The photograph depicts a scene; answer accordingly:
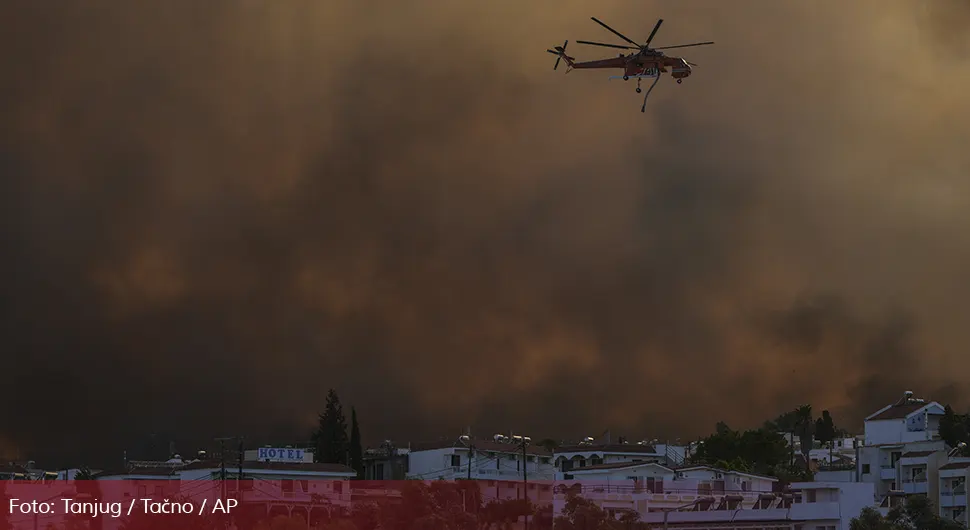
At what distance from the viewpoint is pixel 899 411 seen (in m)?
136

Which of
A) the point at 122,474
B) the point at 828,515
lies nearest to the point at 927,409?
the point at 828,515

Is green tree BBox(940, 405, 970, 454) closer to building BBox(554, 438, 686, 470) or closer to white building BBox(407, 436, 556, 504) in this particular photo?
building BBox(554, 438, 686, 470)

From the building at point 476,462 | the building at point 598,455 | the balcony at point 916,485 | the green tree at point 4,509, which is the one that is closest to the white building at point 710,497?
the building at point 598,455

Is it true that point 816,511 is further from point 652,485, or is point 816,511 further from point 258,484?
point 258,484

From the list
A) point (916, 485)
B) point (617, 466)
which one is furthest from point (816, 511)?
point (916, 485)

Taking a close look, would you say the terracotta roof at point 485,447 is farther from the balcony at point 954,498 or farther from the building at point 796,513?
the balcony at point 954,498

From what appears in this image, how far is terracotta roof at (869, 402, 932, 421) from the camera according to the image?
441 feet

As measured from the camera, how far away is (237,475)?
114 metres

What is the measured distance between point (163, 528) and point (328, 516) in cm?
Answer: 1141

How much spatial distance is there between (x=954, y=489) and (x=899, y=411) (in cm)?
2067

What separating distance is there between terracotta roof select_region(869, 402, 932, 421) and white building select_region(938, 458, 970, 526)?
16032 millimetres

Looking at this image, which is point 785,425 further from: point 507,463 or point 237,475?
point 237,475

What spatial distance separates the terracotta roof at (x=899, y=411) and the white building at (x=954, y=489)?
52.6ft

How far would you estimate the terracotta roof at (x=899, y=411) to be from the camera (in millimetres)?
134500
